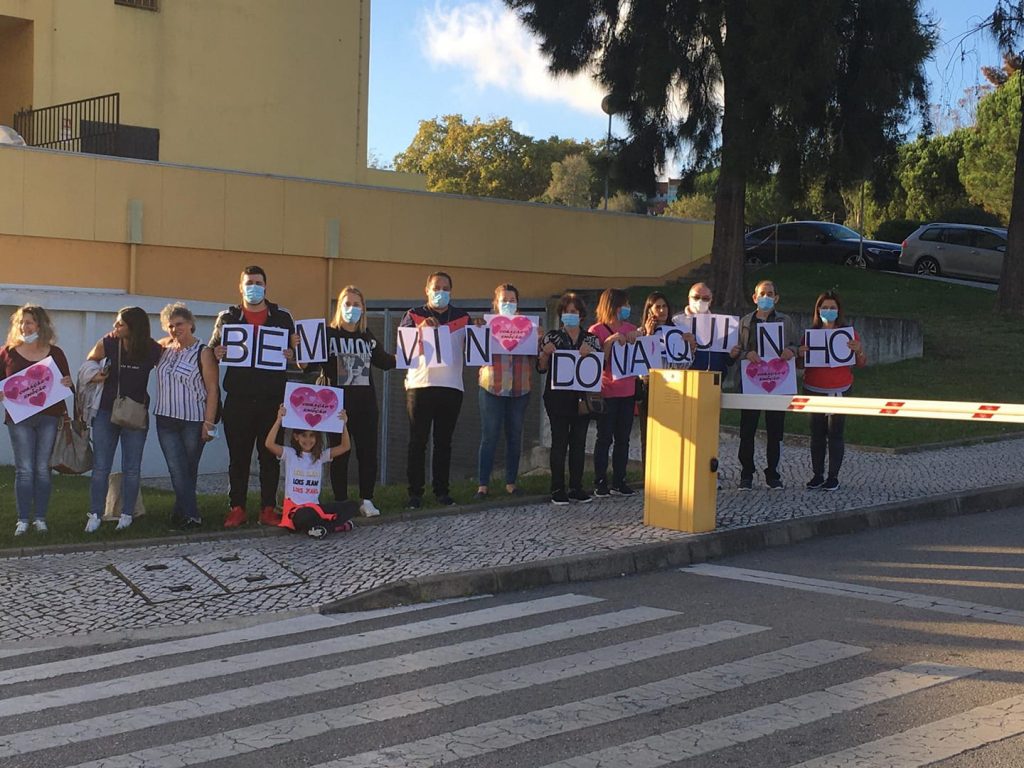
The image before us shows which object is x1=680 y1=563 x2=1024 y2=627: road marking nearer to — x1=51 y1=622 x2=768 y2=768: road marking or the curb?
the curb

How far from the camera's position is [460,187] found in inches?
3061

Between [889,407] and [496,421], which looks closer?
[889,407]

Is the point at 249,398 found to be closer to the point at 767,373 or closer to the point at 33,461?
the point at 33,461

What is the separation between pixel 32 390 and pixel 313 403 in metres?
2.11

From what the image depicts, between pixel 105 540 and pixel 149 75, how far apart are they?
68.2ft

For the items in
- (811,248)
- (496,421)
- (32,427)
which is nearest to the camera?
(32,427)

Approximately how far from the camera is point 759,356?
12320 mm

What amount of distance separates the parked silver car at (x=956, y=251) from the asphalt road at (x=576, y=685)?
28.0 metres

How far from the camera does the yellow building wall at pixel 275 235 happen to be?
21.9 meters

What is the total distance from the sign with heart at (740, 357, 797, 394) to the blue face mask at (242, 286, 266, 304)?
471cm

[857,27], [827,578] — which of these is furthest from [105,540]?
[857,27]

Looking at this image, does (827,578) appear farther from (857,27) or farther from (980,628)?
(857,27)

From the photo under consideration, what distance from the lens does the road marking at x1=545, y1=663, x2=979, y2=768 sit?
5.24 m

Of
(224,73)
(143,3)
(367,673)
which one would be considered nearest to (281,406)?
(367,673)
